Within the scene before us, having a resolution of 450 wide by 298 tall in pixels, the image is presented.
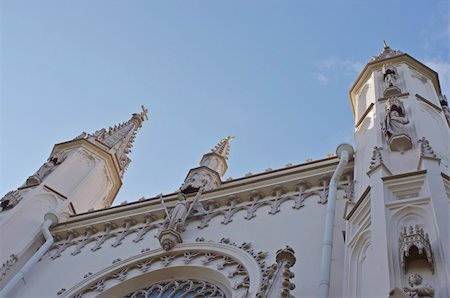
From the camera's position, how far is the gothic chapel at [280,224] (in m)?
7.25

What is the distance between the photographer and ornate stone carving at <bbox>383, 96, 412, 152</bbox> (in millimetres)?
9508

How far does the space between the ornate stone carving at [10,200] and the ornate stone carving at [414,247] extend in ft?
33.7

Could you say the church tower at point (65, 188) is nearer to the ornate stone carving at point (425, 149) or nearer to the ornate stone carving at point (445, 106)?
the ornate stone carving at point (425, 149)

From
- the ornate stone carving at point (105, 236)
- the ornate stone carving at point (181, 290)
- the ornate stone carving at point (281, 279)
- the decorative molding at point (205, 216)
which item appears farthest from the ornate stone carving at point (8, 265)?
the ornate stone carving at point (281, 279)

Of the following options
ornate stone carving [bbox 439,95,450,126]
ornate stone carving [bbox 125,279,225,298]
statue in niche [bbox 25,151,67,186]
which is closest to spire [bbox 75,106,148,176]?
statue in niche [bbox 25,151,67,186]

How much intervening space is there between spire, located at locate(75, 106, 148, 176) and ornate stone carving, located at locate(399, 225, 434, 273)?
41.5ft

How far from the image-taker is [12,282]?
12.0 m

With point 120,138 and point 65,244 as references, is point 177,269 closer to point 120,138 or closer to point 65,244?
point 65,244

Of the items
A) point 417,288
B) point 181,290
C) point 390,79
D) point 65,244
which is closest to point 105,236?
point 65,244

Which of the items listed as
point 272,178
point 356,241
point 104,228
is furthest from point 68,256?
point 356,241

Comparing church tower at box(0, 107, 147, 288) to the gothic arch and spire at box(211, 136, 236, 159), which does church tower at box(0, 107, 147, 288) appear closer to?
the gothic arch

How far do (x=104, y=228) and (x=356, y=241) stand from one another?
6.82 m

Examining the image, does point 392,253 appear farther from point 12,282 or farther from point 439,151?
point 12,282

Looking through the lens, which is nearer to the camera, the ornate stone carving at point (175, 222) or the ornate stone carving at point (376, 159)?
the ornate stone carving at point (376, 159)
